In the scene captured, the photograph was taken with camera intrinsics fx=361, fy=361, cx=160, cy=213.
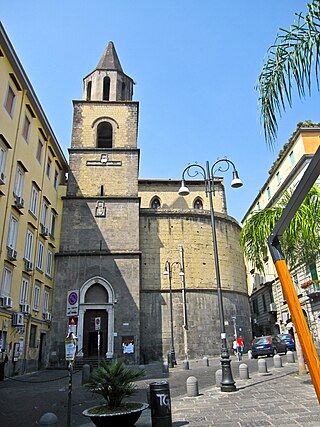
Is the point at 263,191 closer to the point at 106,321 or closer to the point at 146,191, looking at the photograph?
the point at 146,191

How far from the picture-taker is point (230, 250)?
32219mm

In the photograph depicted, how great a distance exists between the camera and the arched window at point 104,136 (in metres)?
32.3

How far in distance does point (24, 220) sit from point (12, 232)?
5.86 ft

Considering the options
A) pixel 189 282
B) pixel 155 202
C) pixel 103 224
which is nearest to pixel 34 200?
pixel 103 224

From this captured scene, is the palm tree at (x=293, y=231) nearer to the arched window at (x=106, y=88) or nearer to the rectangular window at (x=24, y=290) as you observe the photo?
the rectangular window at (x=24, y=290)

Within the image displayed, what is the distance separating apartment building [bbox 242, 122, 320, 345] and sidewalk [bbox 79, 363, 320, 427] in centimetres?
985

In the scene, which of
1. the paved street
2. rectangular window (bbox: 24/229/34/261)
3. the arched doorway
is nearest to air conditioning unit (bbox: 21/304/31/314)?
rectangular window (bbox: 24/229/34/261)

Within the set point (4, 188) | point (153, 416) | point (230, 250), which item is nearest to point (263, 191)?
point (230, 250)

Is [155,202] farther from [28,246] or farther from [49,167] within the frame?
[28,246]

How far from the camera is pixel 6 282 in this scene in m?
17.9

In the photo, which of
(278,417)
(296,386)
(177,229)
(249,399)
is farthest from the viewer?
(177,229)

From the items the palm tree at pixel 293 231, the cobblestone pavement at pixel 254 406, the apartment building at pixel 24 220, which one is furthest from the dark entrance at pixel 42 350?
the palm tree at pixel 293 231

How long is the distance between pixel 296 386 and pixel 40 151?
66.0 feet

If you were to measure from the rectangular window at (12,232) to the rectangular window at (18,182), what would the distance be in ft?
4.53
